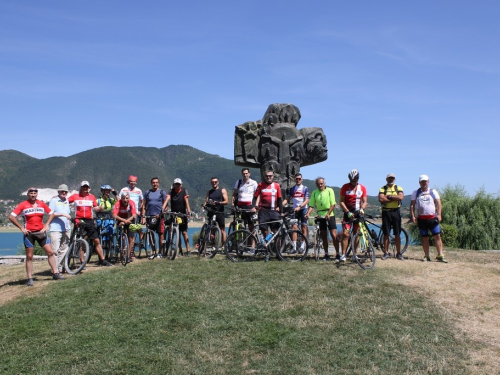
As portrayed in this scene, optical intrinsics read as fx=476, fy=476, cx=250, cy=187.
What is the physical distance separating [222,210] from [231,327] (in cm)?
485

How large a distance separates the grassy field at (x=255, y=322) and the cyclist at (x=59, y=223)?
72 cm

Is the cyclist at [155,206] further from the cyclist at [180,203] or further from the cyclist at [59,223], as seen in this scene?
the cyclist at [59,223]

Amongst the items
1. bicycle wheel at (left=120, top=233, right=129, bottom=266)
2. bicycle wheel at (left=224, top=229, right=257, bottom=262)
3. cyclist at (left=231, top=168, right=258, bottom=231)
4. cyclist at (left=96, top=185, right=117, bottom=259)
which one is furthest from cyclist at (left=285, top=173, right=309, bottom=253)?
cyclist at (left=96, top=185, right=117, bottom=259)

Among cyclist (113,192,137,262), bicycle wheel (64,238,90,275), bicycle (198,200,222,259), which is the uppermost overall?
cyclist (113,192,137,262)

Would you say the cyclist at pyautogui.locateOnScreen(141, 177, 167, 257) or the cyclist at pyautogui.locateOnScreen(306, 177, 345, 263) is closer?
the cyclist at pyautogui.locateOnScreen(306, 177, 345, 263)

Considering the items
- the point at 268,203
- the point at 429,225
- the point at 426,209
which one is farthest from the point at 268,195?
the point at 429,225

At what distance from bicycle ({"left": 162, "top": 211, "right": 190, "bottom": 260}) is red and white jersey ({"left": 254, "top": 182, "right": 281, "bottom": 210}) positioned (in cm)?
179

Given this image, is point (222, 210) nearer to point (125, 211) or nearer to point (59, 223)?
point (125, 211)

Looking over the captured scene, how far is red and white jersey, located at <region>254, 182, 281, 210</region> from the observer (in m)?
10.2

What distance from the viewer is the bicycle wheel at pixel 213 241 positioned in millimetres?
10523

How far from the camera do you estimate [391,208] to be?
33.9 feet

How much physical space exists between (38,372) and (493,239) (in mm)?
17254

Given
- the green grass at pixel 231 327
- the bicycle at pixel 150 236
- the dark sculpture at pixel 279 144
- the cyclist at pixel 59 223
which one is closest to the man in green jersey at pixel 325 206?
the green grass at pixel 231 327

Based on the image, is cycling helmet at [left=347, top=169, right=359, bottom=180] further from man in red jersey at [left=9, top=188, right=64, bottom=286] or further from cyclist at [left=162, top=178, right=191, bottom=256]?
man in red jersey at [left=9, top=188, right=64, bottom=286]
